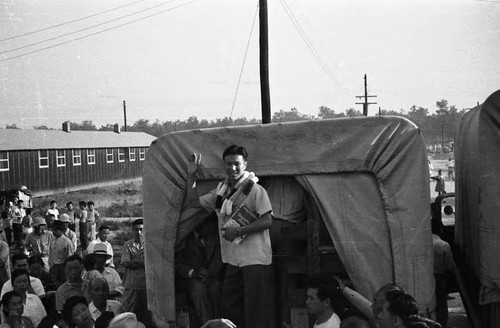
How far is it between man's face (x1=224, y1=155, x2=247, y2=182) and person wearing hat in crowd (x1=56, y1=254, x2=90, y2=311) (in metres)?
2.63

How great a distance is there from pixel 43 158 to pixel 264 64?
19454 mm

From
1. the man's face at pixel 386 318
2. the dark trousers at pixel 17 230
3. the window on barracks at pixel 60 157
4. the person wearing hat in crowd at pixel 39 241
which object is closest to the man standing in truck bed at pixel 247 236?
the man's face at pixel 386 318

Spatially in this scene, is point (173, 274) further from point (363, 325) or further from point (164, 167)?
point (363, 325)

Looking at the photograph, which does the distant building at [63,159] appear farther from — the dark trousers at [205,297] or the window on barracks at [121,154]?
the dark trousers at [205,297]

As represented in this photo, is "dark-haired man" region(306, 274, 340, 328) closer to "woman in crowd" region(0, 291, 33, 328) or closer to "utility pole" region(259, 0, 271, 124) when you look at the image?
"woman in crowd" region(0, 291, 33, 328)

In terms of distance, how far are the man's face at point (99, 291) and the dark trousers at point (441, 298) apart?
10.1 ft

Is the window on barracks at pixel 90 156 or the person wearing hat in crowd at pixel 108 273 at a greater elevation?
the window on barracks at pixel 90 156

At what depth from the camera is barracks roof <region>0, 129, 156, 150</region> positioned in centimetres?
3091

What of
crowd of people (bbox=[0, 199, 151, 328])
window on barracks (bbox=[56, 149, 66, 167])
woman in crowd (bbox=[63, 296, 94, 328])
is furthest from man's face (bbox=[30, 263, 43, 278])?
window on barracks (bbox=[56, 149, 66, 167])

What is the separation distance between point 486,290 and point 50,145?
1195 inches

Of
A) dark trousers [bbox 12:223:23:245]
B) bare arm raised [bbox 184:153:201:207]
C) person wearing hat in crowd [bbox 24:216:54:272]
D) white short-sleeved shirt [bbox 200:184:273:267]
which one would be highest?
bare arm raised [bbox 184:153:201:207]

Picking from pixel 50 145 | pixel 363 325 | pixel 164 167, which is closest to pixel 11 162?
pixel 50 145

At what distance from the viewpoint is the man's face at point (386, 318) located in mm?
3545

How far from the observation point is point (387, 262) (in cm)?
483
